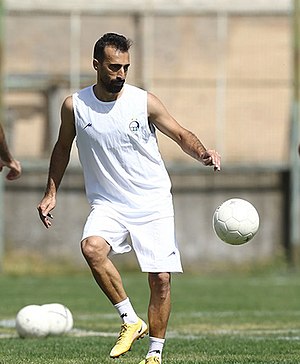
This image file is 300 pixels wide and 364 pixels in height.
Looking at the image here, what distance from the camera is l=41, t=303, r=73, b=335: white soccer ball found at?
1077 centimetres

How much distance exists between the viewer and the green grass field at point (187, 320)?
9.27 meters

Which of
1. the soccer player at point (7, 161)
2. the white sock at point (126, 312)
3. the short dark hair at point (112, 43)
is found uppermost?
the short dark hair at point (112, 43)

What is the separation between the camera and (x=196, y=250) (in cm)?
2208

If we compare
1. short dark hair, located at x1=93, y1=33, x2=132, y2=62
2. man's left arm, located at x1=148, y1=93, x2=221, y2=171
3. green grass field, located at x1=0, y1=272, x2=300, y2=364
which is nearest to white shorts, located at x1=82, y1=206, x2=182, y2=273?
man's left arm, located at x1=148, y1=93, x2=221, y2=171

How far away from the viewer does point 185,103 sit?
22.9 meters

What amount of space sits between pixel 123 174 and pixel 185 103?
555 inches

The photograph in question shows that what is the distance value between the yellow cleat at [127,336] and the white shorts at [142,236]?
0.47 metres

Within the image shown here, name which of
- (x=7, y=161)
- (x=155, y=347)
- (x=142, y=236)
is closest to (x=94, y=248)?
(x=142, y=236)

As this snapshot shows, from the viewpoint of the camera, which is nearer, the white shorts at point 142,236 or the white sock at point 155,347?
the white sock at point 155,347

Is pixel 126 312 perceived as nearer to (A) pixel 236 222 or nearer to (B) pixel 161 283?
(B) pixel 161 283

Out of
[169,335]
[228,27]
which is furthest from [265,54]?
[169,335]

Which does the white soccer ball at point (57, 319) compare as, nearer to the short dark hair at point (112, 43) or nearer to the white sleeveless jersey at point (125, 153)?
the white sleeveless jersey at point (125, 153)

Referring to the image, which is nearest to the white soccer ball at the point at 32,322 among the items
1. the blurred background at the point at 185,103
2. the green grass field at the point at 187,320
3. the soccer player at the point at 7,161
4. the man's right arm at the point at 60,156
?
the green grass field at the point at 187,320

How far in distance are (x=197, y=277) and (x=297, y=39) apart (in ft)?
15.8
